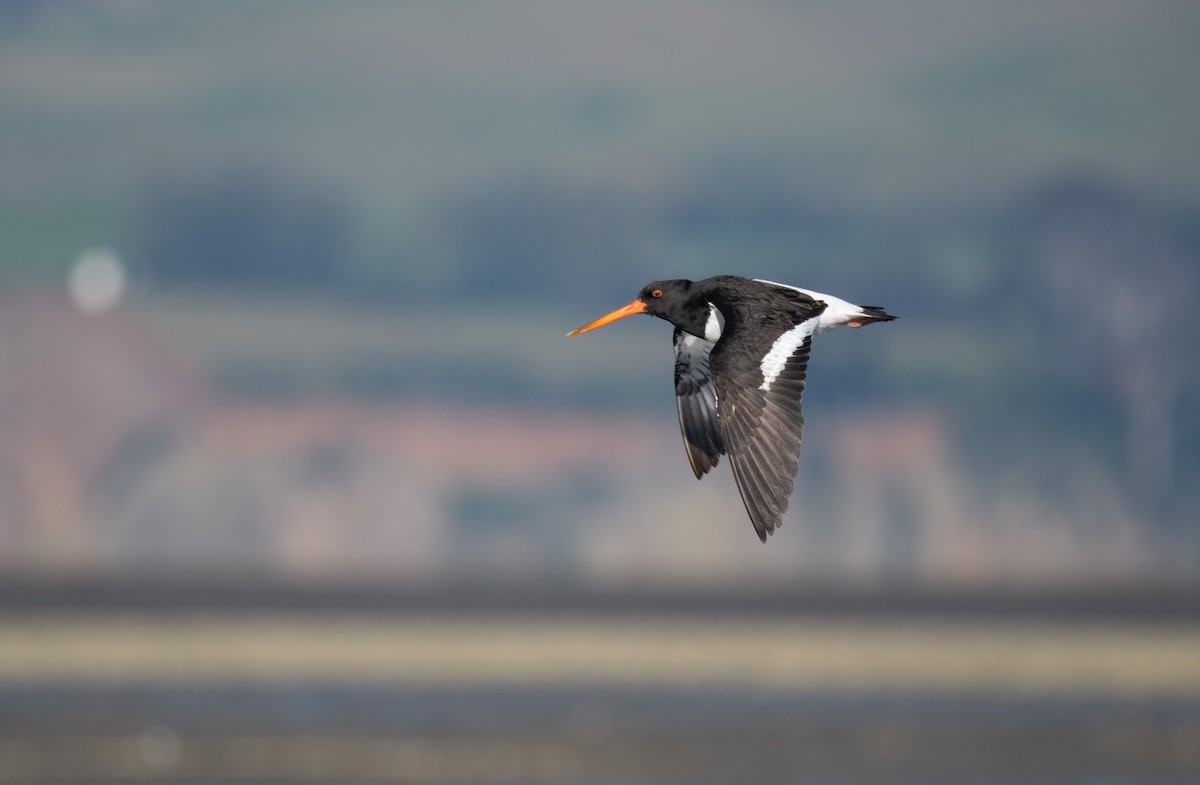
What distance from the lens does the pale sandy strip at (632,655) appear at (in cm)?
5341

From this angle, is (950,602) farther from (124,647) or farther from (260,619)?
(124,647)

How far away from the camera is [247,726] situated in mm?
43156

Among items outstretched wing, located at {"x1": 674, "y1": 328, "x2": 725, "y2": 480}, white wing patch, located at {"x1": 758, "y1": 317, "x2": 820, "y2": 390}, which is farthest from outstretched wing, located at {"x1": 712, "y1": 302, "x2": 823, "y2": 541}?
outstretched wing, located at {"x1": 674, "y1": 328, "x2": 725, "y2": 480}

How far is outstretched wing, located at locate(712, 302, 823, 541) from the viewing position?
16234 millimetres

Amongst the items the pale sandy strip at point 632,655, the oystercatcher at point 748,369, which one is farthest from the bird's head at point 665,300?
the pale sandy strip at point 632,655

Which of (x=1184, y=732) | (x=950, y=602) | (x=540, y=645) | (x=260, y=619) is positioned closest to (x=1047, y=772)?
(x=1184, y=732)

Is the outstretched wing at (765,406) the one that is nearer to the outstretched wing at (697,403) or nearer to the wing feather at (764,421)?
the wing feather at (764,421)

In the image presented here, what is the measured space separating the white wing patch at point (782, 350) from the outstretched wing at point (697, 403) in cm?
82

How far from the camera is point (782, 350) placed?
16.9 meters

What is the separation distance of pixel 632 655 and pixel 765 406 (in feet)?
146

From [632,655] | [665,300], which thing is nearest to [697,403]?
[665,300]

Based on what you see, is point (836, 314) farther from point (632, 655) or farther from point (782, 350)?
point (632, 655)

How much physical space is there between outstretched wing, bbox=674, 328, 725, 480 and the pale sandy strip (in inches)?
1301

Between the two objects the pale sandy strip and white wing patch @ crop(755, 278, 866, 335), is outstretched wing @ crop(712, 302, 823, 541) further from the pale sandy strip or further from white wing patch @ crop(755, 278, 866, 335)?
the pale sandy strip
